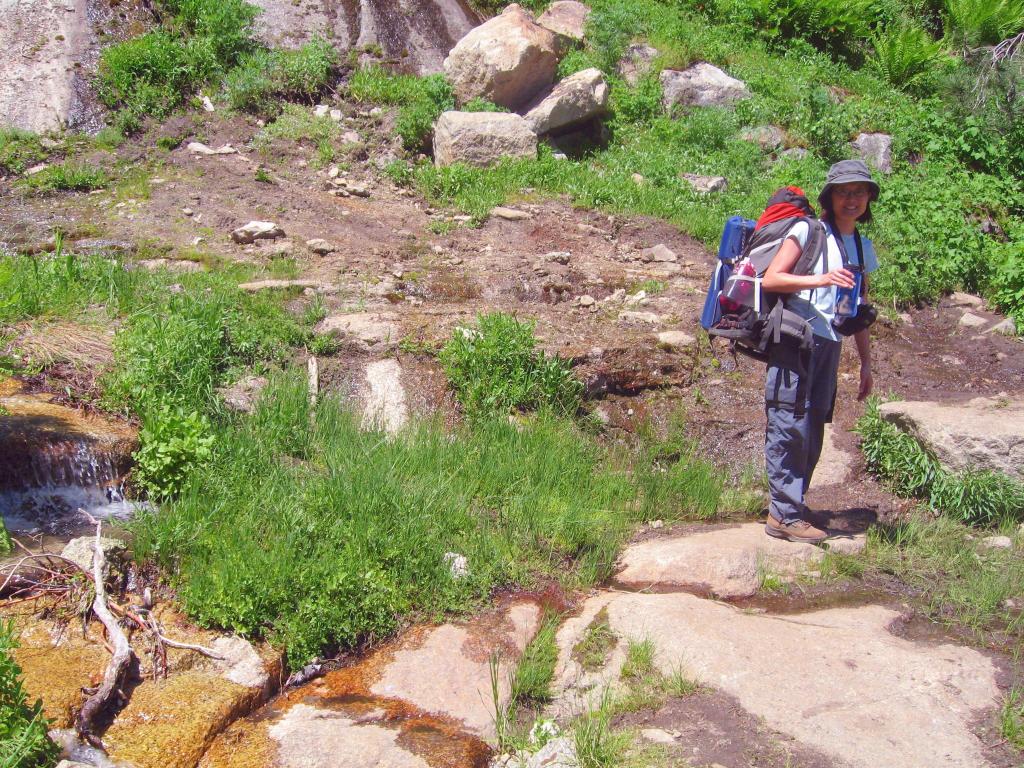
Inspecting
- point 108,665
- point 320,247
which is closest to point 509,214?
point 320,247

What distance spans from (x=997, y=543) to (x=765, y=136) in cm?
729

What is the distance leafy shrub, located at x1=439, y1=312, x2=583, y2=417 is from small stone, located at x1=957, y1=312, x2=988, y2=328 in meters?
4.22

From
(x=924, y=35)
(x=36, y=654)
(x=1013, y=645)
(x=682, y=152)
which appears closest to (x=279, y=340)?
(x=36, y=654)

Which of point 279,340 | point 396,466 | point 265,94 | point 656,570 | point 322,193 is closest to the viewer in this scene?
point 656,570

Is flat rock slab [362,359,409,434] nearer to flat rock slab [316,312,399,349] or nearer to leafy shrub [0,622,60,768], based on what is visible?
flat rock slab [316,312,399,349]

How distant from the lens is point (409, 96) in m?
11.2

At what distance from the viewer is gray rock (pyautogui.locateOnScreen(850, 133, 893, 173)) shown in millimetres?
11594

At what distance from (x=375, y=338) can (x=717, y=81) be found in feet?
24.8

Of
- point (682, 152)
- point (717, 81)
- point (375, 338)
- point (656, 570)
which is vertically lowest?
point (656, 570)

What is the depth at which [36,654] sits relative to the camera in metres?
4.01

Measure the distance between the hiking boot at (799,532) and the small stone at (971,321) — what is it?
4.42m

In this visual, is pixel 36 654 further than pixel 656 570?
No

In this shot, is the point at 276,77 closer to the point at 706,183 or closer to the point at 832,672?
the point at 706,183

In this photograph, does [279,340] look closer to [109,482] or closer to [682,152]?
[109,482]
